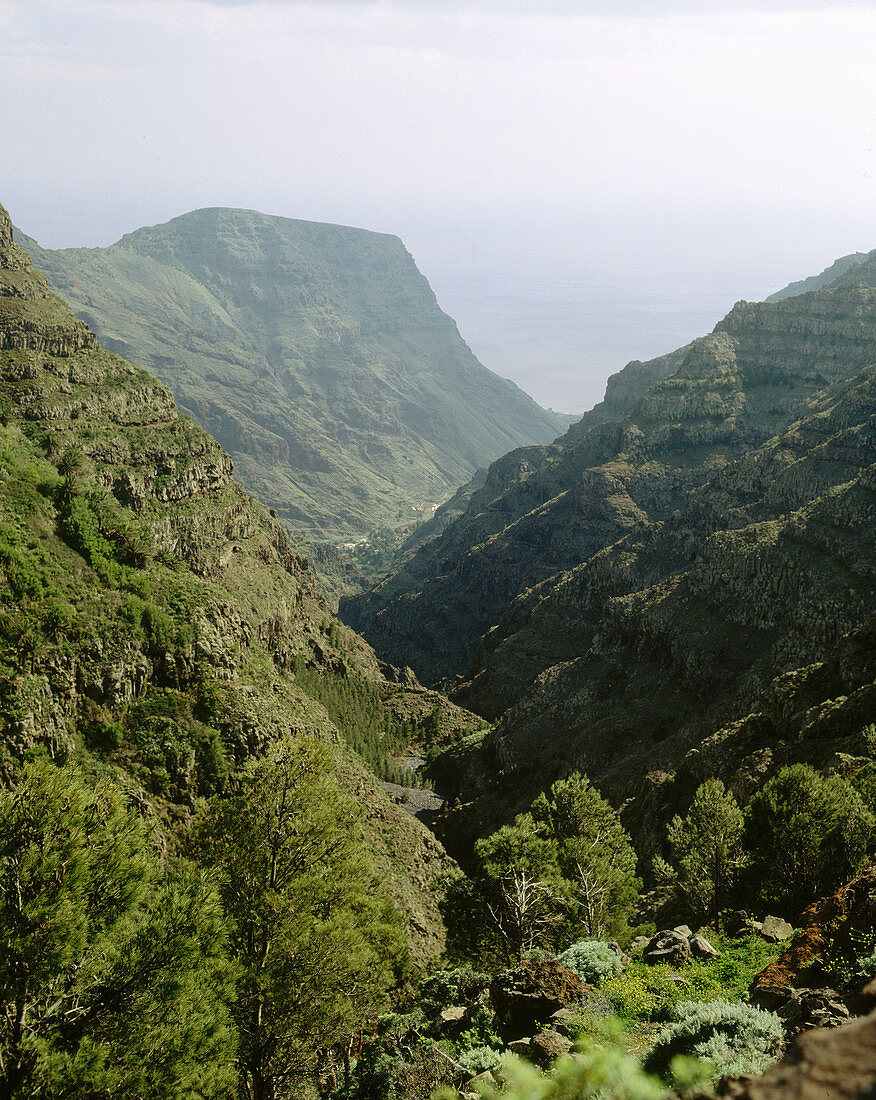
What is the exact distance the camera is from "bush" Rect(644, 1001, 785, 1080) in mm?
12195

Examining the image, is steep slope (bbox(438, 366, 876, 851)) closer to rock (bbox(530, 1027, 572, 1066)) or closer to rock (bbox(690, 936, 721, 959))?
rock (bbox(690, 936, 721, 959))

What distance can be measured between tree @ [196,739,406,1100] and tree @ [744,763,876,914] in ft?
62.0

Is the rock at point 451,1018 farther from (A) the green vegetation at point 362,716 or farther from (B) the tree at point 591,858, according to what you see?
(A) the green vegetation at point 362,716

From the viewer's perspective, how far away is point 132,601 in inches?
2040

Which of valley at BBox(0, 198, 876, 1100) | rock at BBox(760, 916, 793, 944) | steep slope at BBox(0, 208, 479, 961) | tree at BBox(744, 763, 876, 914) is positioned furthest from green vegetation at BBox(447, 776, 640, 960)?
rock at BBox(760, 916, 793, 944)

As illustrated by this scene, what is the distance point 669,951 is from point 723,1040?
12359 millimetres

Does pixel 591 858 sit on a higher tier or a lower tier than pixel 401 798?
higher

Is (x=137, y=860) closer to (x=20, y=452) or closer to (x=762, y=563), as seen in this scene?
(x=20, y=452)

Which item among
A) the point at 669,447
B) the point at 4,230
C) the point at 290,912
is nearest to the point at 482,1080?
the point at 290,912

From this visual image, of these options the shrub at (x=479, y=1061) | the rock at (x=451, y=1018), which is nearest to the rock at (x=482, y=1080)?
the shrub at (x=479, y=1061)

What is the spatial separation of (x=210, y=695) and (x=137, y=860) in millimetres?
34842

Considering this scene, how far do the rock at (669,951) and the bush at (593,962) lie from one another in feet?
3.65

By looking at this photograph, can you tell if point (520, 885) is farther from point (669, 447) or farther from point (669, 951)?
point (669, 447)

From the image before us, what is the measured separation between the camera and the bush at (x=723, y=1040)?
12.2 meters
